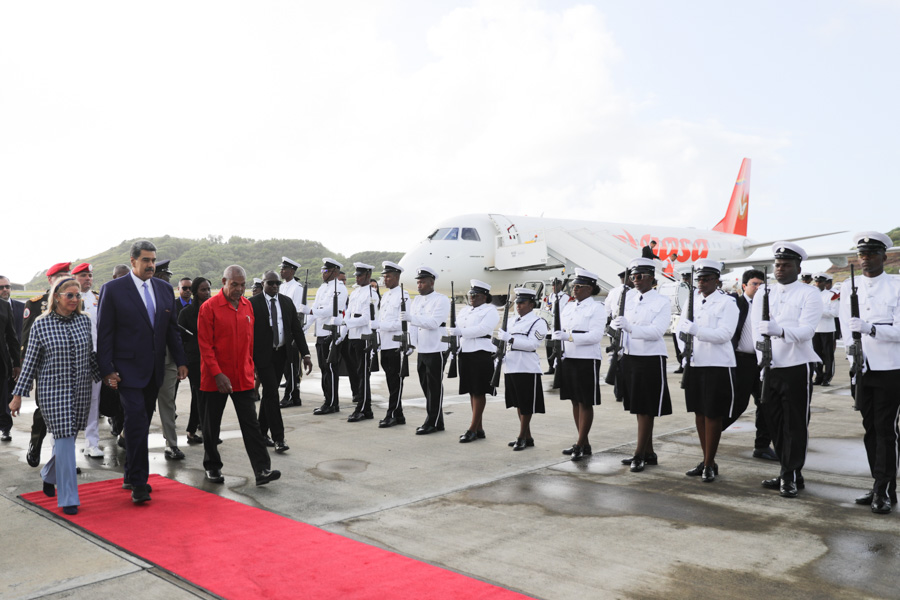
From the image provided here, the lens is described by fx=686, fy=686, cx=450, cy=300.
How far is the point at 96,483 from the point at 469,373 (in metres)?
3.73

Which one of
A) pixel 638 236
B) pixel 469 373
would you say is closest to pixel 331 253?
pixel 638 236

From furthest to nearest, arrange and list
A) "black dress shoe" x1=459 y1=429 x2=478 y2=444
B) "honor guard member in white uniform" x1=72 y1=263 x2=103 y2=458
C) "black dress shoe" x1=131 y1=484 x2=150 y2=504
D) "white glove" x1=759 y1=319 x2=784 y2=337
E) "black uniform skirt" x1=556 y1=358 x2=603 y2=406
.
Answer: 1. "black dress shoe" x1=459 y1=429 x2=478 y2=444
2. "honor guard member in white uniform" x1=72 y1=263 x2=103 y2=458
3. "black uniform skirt" x1=556 y1=358 x2=603 y2=406
4. "white glove" x1=759 y1=319 x2=784 y2=337
5. "black dress shoe" x1=131 y1=484 x2=150 y2=504

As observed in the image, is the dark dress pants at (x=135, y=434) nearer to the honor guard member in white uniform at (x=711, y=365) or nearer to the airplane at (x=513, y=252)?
the honor guard member in white uniform at (x=711, y=365)

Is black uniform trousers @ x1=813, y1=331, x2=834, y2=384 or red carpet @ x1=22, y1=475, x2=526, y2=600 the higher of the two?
black uniform trousers @ x1=813, y1=331, x2=834, y2=384

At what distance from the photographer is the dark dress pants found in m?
5.18

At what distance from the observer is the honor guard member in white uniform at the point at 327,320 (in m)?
9.40

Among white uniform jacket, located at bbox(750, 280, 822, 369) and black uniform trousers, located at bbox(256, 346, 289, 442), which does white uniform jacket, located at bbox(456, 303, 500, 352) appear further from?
white uniform jacket, located at bbox(750, 280, 822, 369)

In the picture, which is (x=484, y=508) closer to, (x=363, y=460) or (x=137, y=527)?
(x=363, y=460)

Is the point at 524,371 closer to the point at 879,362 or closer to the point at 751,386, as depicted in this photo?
the point at 751,386

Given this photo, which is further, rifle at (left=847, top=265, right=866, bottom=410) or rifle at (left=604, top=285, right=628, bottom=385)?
rifle at (left=604, top=285, right=628, bottom=385)

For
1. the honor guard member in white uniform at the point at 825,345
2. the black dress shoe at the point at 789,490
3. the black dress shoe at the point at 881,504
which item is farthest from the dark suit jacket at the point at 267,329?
the honor guard member in white uniform at the point at 825,345

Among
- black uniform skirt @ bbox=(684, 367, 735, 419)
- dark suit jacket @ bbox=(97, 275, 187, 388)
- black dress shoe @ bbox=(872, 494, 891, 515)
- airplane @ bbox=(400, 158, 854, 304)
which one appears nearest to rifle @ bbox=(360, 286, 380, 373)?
dark suit jacket @ bbox=(97, 275, 187, 388)

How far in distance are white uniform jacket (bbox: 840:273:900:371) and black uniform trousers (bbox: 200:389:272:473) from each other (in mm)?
4635

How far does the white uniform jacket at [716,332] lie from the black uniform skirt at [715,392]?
67mm
